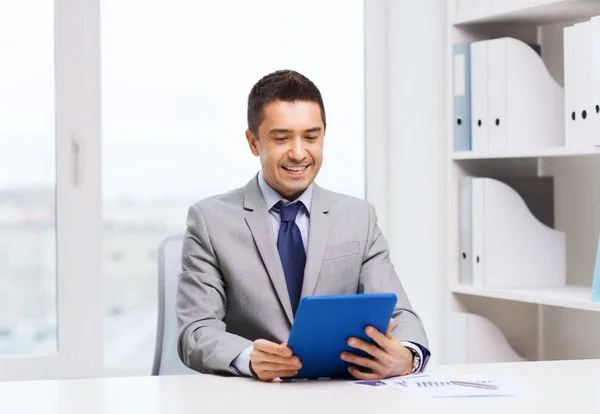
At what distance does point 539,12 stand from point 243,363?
1602mm

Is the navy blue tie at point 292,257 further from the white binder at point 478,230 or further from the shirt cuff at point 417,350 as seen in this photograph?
the white binder at point 478,230

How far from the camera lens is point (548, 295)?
254 cm

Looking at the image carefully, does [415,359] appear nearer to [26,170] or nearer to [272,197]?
[272,197]

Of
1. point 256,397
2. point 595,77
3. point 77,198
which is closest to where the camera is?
point 256,397

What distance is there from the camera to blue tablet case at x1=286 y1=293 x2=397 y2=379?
4.74 ft

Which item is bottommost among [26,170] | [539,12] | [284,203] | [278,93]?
[284,203]

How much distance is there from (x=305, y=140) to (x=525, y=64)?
3.35ft

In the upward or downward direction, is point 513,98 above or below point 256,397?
above

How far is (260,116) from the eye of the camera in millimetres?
1980

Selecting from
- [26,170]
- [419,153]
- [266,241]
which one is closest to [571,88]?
[419,153]

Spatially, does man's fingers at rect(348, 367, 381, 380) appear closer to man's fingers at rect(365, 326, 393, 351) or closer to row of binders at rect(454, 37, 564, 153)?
man's fingers at rect(365, 326, 393, 351)

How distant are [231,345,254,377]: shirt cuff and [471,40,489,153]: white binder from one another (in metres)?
1.36

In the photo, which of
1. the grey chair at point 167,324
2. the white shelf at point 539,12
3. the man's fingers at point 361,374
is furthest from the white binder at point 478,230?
the man's fingers at point 361,374

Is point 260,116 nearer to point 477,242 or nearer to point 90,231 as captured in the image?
point 477,242
